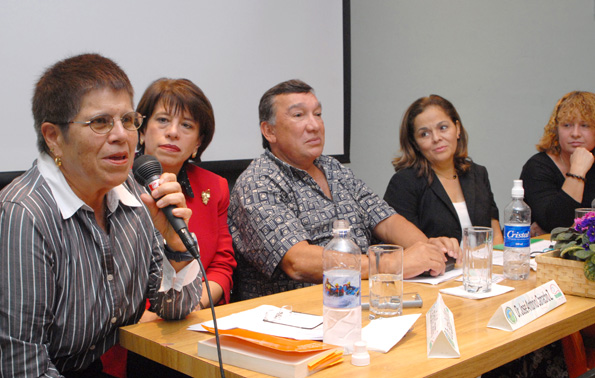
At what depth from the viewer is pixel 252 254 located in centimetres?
207

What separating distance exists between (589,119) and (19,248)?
2640mm

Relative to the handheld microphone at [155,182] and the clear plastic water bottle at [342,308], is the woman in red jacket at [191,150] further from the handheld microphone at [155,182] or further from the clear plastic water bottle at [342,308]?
the clear plastic water bottle at [342,308]

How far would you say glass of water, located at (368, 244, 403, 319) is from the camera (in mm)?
1340

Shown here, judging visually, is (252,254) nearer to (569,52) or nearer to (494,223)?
(494,223)

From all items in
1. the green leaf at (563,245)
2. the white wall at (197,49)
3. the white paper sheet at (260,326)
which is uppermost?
the white wall at (197,49)

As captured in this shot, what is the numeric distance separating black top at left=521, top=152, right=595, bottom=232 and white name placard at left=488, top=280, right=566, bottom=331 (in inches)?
52.6

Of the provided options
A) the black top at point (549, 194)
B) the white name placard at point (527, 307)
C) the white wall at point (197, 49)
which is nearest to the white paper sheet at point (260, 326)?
the white name placard at point (527, 307)

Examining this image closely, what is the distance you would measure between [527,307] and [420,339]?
312 mm

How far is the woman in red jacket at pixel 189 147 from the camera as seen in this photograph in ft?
6.55

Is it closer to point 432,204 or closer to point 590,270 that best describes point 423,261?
point 590,270

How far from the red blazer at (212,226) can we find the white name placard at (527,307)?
3.29ft

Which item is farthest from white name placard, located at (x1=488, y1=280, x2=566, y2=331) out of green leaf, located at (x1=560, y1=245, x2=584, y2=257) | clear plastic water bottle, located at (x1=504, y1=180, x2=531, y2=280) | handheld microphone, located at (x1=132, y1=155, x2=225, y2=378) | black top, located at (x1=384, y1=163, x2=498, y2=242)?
black top, located at (x1=384, y1=163, x2=498, y2=242)

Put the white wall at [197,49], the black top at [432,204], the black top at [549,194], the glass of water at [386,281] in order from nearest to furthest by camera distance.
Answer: the glass of water at [386,281] → the white wall at [197,49] → the black top at [432,204] → the black top at [549,194]

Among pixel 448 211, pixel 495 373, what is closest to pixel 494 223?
pixel 448 211
